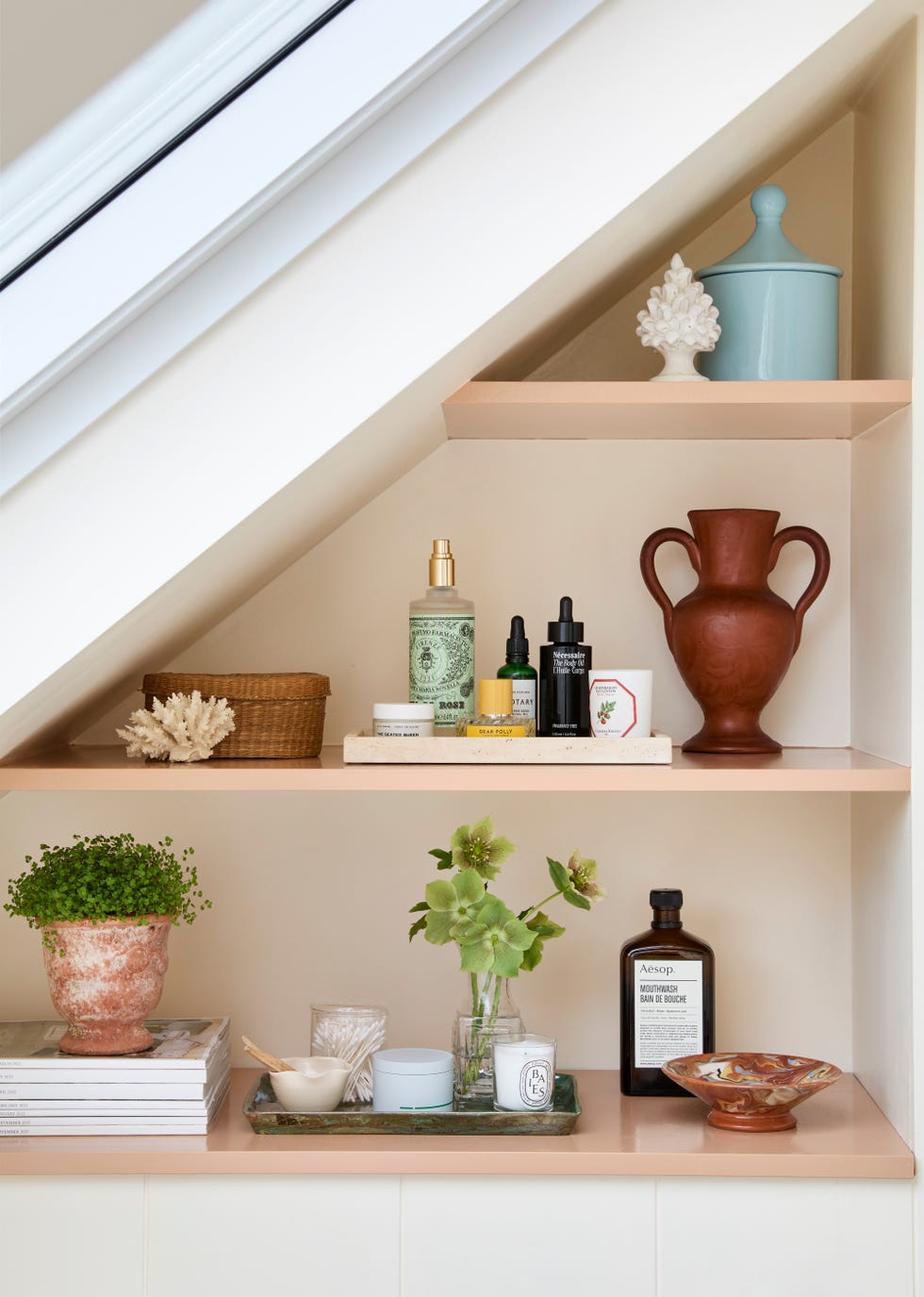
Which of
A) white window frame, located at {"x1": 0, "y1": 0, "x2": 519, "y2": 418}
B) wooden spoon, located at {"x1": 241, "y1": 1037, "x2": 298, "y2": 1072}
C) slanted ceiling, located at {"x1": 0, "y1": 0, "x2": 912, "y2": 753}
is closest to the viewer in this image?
white window frame, located at {"x1": 0, "y1": 0, "x2": 519, "y2": 418}

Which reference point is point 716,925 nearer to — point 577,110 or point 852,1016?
point 852,1016

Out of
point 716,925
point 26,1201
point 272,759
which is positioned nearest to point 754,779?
point 716,925

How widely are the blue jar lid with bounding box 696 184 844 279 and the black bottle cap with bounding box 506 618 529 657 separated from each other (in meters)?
0.43

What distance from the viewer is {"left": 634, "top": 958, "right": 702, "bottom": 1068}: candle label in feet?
4.85

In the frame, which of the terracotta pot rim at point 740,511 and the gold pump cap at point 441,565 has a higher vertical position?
the terracotta pot rim at point 740,511

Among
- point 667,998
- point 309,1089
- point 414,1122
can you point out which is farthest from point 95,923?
point 667,998

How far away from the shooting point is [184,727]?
1.37m

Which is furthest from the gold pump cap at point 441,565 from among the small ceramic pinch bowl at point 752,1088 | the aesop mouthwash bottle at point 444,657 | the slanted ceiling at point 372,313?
the small ceramic pinch bowl at point 752,1088

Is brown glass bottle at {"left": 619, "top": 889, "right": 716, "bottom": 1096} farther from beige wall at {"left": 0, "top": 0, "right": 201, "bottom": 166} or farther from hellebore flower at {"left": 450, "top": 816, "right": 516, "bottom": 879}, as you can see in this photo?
beige wall at {"left": 0, "top": 0, "right": 201, "bottom": 166}

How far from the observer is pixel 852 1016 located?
1.59 metres

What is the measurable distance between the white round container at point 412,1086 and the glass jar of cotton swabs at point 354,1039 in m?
0.03

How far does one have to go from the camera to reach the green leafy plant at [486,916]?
54.4 inches

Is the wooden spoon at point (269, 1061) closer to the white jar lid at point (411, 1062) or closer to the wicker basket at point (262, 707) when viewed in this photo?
the white jar lid at point (411, 1062)

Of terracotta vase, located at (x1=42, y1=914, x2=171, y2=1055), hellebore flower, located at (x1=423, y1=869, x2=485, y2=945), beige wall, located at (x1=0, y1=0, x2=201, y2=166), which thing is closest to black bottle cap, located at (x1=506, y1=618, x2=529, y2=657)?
hellebore flower, located at (x1=423, y1=869, x2=485, y2=945)
